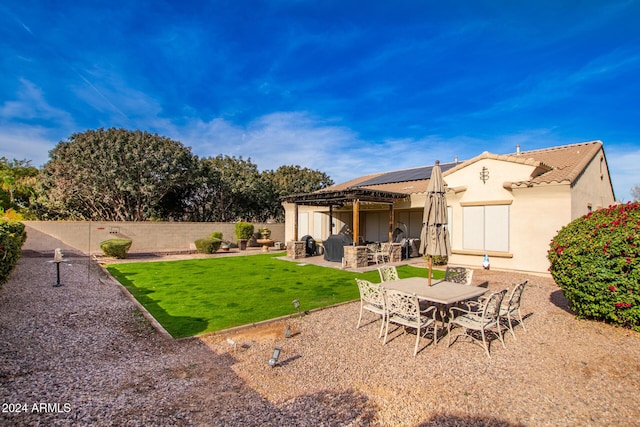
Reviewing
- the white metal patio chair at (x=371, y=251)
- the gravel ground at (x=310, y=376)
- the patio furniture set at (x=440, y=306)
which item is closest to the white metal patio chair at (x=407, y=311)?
the patio furniture set at (x=440, y=306)

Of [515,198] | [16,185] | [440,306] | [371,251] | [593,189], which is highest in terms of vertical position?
[16,185]

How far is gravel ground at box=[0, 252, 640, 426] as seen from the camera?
3.44m

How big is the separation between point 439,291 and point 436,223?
1520 mm

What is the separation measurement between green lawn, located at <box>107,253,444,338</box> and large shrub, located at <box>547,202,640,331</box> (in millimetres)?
4988

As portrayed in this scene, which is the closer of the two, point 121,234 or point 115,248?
point 115,248

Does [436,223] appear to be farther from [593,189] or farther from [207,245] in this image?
[207,245]

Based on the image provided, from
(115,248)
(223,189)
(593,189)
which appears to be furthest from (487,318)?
(223,189)

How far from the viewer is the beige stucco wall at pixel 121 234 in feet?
61.3

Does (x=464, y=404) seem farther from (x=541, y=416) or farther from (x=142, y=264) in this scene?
(x=142, y=264)

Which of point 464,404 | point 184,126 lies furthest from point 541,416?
point 184,126

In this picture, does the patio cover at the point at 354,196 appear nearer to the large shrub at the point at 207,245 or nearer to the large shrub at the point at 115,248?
the large shrub at the point at 207,245

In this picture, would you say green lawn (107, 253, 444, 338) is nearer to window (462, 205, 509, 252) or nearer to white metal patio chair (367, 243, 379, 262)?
white metal patio chair (367, 243, 379, 262)

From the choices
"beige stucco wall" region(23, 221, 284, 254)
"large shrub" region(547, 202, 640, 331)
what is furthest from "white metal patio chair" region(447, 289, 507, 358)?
"beige stucco wall" region(23, 221, 284, 254)

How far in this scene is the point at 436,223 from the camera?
6809 millimetres
